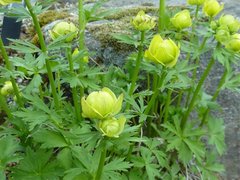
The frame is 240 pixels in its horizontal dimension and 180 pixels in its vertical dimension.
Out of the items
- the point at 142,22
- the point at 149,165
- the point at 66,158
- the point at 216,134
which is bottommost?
the point at 216,134

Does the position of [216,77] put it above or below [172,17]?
below

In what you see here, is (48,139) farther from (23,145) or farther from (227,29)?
(227,29)

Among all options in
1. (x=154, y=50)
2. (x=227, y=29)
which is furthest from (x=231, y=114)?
(x=154, y=50)

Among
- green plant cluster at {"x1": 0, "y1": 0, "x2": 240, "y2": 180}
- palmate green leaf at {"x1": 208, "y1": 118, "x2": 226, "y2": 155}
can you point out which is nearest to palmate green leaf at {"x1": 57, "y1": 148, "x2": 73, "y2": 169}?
green plant cluster at {"x1": 0, "y1": 0, "x2": 240, "y2": 180}

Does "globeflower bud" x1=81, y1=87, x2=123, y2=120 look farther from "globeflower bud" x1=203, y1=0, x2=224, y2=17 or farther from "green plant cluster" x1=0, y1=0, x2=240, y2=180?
"globeflower bud" x1=203, y1=0, x2=224, y2=17

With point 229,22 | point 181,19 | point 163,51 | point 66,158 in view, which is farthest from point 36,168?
point 229,22

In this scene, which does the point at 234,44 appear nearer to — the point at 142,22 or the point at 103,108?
the point at 142,22

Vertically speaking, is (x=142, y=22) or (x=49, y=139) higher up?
(x=142, y=22)
